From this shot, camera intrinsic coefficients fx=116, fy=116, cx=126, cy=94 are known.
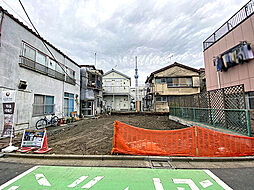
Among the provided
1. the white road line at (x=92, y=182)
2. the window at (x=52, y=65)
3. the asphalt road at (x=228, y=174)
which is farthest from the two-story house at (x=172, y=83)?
the white road line at (x=92, y=182)

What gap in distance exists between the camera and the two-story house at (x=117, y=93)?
24505mm

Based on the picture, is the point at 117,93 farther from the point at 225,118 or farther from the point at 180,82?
the point at 225,118

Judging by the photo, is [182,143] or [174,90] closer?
[182,143]

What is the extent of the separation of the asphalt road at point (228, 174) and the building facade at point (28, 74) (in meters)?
3.99

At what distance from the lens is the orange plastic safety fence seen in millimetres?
3939

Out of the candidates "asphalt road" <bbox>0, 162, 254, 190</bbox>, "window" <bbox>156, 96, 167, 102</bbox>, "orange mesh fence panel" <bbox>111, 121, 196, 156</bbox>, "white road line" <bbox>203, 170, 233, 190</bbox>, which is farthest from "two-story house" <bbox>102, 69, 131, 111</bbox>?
"white road line" <bbox>203, 170, 233, 190</bbox>

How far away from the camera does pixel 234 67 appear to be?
794cm

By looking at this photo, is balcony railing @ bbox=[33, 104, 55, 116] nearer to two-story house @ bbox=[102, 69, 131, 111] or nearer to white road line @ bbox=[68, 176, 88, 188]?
white road line @ bbox=[68, 176, 88, 188]

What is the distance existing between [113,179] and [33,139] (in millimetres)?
3942

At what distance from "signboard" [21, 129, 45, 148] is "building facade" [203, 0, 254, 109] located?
11.2 m

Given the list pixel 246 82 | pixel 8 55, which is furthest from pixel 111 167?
pixel 246 82

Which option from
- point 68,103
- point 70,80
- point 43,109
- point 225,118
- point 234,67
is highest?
point 70,80

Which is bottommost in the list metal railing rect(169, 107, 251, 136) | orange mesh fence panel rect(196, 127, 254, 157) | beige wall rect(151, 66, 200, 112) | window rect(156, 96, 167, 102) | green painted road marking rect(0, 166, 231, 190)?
green painted road marking rect(0, 166, 231, 190)

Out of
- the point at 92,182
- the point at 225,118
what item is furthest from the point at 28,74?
the point at 225,118
